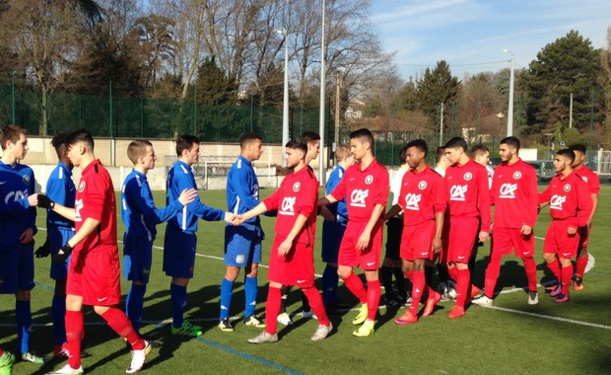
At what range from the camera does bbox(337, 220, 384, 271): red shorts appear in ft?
22.2

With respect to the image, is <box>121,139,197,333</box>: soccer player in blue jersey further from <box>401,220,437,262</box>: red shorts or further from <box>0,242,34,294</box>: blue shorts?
<box>401,220,437,262</box>: red shorts

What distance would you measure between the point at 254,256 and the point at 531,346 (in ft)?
10.0

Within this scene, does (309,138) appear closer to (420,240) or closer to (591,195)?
(420,240)

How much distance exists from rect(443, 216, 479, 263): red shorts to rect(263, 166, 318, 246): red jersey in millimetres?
2240

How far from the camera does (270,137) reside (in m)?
42.0

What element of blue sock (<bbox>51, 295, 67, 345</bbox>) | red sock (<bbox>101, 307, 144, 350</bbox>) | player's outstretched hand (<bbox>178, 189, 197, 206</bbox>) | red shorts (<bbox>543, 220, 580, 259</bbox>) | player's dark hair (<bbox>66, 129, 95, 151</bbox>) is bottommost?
blue sock (<bbox>51, 295, 67, 345</bbox>)

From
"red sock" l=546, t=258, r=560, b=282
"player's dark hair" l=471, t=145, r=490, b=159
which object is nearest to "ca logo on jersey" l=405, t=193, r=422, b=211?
"player's dark hair" l=471, t=145, r=490, b=159

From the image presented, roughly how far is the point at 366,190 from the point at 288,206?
35.9 inches

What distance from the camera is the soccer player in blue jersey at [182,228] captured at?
6.52 meters

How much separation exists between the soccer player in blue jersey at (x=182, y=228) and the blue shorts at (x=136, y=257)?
0.27m

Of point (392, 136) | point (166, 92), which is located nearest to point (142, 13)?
point (166, 92)

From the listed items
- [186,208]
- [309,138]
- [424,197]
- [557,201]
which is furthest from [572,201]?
[186,208]

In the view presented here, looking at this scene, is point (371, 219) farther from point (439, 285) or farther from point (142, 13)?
point (142, 13)

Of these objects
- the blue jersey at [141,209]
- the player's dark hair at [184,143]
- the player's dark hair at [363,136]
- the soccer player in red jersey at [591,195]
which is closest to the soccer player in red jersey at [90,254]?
the blue jersey at [141,209]
